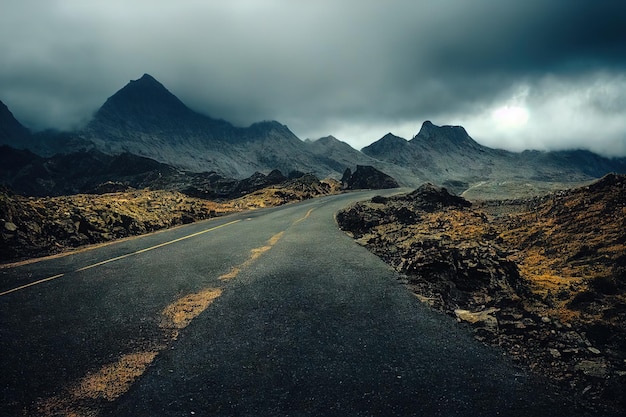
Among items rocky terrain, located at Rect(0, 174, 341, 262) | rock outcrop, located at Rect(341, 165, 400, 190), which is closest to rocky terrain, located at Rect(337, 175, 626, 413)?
rocky terrain, located at Rect(0, 174, 341, 262)

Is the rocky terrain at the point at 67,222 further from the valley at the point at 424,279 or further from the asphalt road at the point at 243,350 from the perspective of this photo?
the asphalt road at the point at 243,350

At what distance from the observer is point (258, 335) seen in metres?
4.82

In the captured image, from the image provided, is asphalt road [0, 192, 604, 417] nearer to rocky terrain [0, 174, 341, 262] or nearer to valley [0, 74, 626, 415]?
valley [0, 74, 626, 415]

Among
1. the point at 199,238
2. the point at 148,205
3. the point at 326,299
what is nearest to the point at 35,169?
the point at 148,205

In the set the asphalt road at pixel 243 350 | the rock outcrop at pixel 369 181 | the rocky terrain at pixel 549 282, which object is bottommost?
the asphalt road at pixel 243 350

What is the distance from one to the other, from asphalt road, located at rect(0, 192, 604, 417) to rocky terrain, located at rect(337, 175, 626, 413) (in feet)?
1.74

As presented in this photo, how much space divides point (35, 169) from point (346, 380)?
540ft

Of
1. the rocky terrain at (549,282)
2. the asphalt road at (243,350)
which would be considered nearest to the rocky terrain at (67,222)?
the asphalt road at (243,350)

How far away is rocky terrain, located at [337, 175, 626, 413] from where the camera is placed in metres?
4.07

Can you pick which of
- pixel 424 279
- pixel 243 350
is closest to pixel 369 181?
pixel 424 279

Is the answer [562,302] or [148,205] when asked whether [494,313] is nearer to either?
[562,302]

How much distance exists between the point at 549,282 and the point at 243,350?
5.98 metres

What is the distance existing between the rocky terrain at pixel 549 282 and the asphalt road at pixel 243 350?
531 mm

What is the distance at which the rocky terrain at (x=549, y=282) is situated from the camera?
13.4 feet
